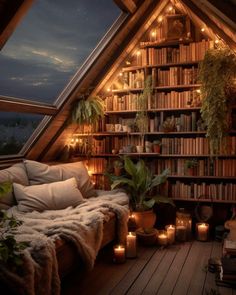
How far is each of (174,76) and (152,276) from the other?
9.01 feet

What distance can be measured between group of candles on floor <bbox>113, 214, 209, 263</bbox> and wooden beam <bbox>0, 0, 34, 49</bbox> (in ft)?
7.93

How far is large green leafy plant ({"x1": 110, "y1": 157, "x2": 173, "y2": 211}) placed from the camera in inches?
167

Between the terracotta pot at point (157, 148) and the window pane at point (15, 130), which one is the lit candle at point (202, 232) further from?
the window pane at point (15, 130)

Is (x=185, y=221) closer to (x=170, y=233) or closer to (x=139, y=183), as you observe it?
(x=170, y=233)

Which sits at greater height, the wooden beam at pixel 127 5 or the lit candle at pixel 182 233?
the wooden beam at pixel 127 5

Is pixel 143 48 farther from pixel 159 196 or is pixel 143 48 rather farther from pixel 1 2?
pixel 1 2

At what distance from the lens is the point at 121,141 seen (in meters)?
4.96

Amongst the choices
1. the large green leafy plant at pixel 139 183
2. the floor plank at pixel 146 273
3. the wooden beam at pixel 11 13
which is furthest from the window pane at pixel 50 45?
the floor plank at pixel 146 273

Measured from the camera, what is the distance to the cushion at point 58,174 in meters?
3.96

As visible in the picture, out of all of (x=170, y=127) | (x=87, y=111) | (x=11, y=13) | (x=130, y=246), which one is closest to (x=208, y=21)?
(x=170, y=127)

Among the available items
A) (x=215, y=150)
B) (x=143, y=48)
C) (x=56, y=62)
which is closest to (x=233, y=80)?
(x=215, y=150)

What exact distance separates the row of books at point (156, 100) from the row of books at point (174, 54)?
46 cm

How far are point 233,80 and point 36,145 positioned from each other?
274cm

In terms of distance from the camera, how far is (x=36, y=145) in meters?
4.47
